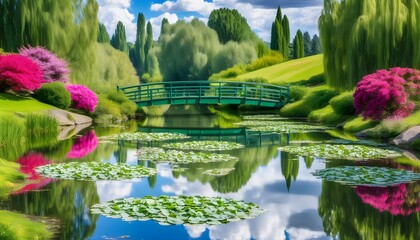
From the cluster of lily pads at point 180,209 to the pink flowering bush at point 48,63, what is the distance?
22093 mm

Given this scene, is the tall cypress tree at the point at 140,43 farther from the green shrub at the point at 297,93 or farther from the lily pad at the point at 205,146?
the lily pad at the point at 205,146

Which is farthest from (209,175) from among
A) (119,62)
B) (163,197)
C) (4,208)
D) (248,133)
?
(119,62)

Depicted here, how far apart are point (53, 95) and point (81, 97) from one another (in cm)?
203

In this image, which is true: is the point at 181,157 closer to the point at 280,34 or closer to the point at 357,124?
the point at 357,124

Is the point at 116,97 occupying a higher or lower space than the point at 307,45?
lower

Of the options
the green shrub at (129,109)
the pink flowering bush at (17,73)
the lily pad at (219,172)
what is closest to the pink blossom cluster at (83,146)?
the lily pad at (219,172)

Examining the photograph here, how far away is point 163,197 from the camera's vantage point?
10039mm

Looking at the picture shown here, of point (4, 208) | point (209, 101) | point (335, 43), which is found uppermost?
point (335, 43)

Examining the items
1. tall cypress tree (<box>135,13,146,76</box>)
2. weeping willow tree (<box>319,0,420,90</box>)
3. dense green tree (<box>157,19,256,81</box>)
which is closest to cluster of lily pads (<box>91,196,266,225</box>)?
weeping willow tree (<box>319,0,420,90</box>)

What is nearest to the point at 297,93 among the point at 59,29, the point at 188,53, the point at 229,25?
the point at 59,29

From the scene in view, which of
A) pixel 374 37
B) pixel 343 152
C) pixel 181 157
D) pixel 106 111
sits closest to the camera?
pixel 181 157

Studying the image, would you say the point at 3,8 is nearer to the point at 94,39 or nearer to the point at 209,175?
the point at 94,39

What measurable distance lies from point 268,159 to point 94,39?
20.2 m

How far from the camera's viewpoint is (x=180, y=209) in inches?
361
